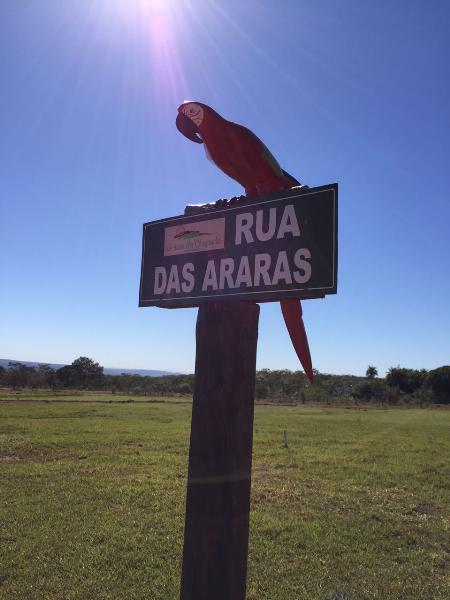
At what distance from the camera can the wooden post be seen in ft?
7.88

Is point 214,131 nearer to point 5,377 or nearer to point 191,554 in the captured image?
point 191,554

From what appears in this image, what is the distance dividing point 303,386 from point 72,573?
3072 inches

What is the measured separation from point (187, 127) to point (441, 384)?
8799cm

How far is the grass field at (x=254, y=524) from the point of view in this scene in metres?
5.45

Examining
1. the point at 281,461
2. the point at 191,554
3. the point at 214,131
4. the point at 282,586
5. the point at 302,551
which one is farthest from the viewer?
the point at 281,461

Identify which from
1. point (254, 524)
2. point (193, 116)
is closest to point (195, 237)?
point (193, 116)

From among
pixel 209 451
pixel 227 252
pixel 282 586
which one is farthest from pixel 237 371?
pixel 282 586

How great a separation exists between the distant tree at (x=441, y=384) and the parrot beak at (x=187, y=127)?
84.4 metres

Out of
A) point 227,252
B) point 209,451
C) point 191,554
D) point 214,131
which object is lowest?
point 191,554

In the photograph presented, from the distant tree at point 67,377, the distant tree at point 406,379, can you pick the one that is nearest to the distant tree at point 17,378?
the distant tree at point 67,377

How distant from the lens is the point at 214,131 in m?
3.45

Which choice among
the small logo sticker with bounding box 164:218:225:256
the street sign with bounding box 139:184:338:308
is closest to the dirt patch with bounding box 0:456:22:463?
the street sign with bounding box 139:184:338:308

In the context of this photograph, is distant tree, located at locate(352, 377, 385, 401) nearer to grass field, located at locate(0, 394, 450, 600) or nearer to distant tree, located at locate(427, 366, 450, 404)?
distant tree, located at locate(427, 366, 450, 404)

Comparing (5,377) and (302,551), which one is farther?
(5,377)
